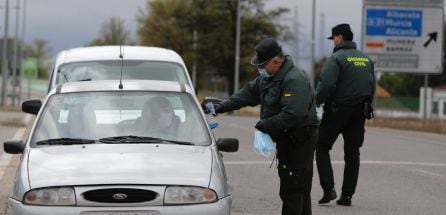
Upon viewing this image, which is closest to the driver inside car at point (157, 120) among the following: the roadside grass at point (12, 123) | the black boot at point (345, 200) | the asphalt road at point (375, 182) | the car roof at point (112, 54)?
the asphalt road at point (375, 182)

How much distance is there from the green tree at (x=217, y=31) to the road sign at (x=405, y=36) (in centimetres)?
3116

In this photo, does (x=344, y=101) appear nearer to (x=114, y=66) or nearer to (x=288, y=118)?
(x=288, y=118)

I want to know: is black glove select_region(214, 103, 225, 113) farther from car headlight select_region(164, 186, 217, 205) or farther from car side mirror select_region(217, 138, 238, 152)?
car headlight select_region(164, 186, 217, 205)

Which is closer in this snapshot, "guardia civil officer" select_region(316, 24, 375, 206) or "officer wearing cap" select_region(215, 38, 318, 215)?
"officer wearing cap" select_region(215, 38, 318, 215)

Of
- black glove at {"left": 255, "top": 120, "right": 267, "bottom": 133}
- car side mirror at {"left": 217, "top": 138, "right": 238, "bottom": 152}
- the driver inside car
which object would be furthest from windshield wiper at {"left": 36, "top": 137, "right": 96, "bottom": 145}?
black glove at {"left": 255, "top": 120, "right": 267, "bottom": 133}

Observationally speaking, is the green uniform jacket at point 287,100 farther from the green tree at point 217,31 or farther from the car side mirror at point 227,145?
the green tree at point 217,31

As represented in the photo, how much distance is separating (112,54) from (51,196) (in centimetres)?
571

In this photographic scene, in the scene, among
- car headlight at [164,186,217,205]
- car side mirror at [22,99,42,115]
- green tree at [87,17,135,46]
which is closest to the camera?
car headlight at [164,186,217,205]

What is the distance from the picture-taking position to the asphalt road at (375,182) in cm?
901

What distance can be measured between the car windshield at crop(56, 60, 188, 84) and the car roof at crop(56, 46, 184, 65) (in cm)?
10

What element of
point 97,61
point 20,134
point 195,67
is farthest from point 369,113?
point 195,67

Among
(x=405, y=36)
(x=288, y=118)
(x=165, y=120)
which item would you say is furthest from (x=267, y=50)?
(x=405, y=36)

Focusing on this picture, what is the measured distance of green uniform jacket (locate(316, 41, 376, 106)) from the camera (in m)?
8.89

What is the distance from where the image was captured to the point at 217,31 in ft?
204
